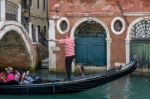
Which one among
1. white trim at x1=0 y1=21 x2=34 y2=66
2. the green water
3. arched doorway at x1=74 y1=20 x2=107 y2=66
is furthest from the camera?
arched doorway at x1=74 y1=20 x2=107 y2=66

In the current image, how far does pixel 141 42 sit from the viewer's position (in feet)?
47.7

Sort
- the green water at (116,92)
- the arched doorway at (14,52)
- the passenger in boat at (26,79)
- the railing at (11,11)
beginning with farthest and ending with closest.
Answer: the arched doorway at (14,52), the railing at (11,11), the passenger in boat at (26,79), the green water at (116,92)

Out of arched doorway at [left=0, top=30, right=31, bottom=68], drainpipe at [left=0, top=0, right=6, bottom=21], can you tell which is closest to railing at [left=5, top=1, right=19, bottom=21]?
drainpipe at [left=0, top=0, right=6, bottom=21]

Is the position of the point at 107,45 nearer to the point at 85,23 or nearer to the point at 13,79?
the point at 85,23

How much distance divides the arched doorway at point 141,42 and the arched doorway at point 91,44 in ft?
2.80

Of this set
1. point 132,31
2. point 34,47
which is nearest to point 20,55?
point 34,47

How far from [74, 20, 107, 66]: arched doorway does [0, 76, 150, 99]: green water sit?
1761mm

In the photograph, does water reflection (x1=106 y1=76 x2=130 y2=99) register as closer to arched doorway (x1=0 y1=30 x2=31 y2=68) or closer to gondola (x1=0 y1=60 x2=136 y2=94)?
gondola (x1=0 y1=60 x2=136 y2=94)

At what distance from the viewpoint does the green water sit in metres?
10.4

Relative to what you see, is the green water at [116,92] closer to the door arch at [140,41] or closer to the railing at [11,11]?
the door arch at [140,41]

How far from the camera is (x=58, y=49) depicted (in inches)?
596

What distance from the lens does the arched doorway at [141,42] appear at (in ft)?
47.5

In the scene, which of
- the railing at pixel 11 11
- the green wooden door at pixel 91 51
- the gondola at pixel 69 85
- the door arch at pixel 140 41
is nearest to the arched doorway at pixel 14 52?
the railing at pixel 11 11

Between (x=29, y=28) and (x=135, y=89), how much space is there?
475cm
